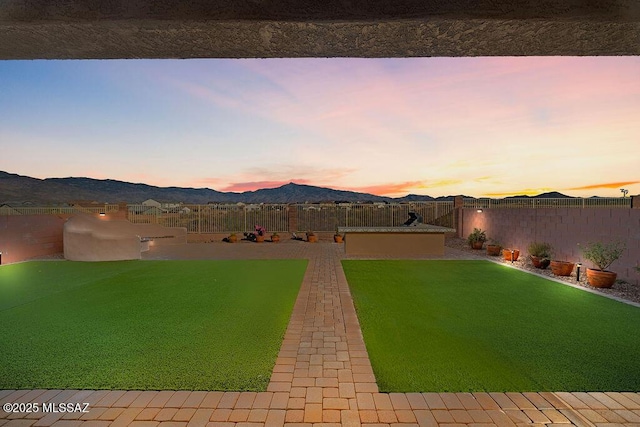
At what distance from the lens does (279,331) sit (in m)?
4.12

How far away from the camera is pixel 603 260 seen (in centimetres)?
671

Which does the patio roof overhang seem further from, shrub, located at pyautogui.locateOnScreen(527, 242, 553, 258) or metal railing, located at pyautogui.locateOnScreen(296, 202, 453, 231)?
metal railing, located at pyautogui.locateOnScreen(296, 202, 453, 231)

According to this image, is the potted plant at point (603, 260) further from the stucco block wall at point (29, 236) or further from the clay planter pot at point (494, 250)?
the stucco block wall at point (29, 236)

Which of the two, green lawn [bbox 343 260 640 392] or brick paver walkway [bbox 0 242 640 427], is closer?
brick paver walkway [bbox 0 242 640 427]

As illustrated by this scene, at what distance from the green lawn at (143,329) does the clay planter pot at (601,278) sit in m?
6.55

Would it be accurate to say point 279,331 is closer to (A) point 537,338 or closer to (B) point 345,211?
(A) point 537,338


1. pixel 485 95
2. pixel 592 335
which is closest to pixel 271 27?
pixel 592 335

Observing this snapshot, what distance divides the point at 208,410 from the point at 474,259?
33.1 feet

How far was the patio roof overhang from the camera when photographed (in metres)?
1.61

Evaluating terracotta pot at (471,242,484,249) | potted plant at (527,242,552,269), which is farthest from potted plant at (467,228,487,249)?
potted plant at (527,242,552,269)

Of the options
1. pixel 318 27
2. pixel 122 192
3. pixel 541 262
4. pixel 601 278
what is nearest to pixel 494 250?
pixel 541 262

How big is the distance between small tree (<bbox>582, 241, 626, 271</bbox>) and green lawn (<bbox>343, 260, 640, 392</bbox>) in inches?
39.7

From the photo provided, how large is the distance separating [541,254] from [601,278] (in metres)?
2.32

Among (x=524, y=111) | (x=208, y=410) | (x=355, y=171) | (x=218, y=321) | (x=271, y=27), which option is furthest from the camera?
(x=355, y=171)
